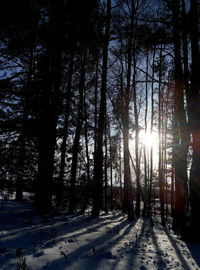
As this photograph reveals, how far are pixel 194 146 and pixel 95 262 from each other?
4.65 m

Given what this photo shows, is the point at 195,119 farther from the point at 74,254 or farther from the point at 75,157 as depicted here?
the point at 75,157

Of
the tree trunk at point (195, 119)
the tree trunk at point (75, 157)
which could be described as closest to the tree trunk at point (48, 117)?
the tree trunk at point (75, 157)

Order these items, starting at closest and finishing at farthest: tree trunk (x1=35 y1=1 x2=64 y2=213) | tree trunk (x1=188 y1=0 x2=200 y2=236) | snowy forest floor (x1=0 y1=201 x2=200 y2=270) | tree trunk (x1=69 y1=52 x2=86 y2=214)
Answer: snowy forest floor (x1=0 y1=201 x2=200 y2=270)
tree trunk (x1=188 y1=0 x2=200 y2=236)
tree trunk (x1=35 y1=1 x2=64 y2=213)
tree trunk (x1=69 y1=52 x2=86 y2=214)

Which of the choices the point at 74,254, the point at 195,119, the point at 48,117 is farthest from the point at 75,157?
the point at 74,254

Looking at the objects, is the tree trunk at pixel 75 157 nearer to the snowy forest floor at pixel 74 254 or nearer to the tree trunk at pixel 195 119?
the snowy forest floor at pixel 74 254

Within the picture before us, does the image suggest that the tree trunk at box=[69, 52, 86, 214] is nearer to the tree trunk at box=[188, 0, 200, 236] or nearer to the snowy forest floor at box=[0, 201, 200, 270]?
the snowy forest floor at box=[0, 201, 200, 270]

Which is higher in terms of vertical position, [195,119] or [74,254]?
[195,119]

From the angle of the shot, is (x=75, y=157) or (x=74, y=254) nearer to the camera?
(x=74, y=254)

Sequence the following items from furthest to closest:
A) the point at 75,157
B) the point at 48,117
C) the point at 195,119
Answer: the point at 75,157 < the point at 48,117 < the point at 195,119

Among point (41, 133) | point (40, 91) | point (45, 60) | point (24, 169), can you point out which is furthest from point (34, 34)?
point (24, 169)

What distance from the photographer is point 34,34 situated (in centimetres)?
809

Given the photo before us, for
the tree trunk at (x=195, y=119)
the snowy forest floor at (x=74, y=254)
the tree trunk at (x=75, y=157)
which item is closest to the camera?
the snowy forest floor at (x=74, y=254)

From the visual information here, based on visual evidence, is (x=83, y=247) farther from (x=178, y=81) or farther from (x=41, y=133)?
(x=178, y=81)

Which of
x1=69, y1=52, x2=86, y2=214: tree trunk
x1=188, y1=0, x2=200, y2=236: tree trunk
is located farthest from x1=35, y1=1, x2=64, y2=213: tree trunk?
x1=188, y1=0, x2=200, y2=236: tree trunk
